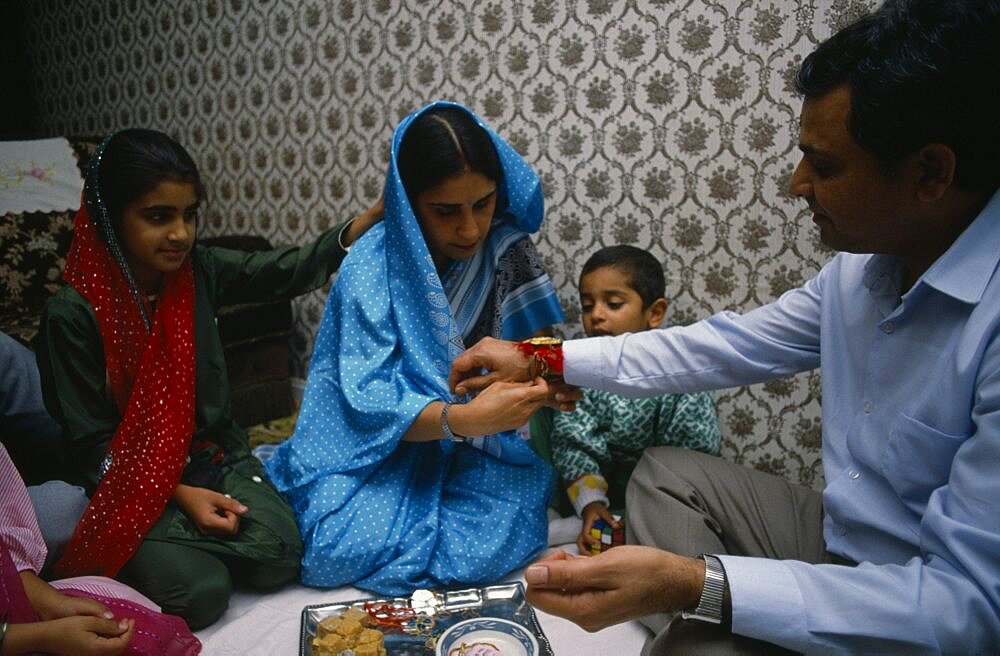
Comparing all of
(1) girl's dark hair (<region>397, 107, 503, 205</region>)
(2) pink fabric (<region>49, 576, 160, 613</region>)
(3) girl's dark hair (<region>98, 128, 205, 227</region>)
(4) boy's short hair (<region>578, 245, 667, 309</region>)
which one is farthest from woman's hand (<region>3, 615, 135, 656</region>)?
(4) boy's short hair (<region>578, 245, 667, 309</region>)

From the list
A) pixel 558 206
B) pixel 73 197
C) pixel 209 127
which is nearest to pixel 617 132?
pixel 558 206

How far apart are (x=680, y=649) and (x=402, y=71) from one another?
246 centimetres

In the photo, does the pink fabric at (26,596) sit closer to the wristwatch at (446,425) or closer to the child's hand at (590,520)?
the wristwatch at (446,425)

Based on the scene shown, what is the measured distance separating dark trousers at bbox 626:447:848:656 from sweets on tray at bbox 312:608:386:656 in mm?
643

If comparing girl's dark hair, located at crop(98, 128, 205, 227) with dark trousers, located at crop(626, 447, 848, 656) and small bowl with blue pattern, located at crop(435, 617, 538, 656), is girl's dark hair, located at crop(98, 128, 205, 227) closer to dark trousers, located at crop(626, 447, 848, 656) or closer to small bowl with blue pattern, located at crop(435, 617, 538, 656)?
small bowl with blue pattern, located at crop(435, 617, 538, 656)

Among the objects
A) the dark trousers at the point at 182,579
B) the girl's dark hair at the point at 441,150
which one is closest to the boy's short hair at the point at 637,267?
the girl's dark hair at the point at 441,150

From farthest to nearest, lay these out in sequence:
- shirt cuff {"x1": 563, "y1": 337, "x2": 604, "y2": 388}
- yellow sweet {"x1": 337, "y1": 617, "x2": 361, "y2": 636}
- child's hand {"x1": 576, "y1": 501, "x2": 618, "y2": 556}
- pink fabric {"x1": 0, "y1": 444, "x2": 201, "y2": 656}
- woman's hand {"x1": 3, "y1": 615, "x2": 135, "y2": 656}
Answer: child's hand {"x1": 576, "y1": 501, "x2": 618, "y2": 556} < shirt cuff {"x1": 563, "y1": 337, "x2": 604, "y2": 388} < yellow sweet {"x1": 337, "y1": 617, "x2": 361, "y2": 636} < pink fabric {"x1": 0, "y1": 444, "x2": 201, "y2": 656} < woman's hand {"x1": 3, "y1": 615, "x2": 135, "y2": 656}

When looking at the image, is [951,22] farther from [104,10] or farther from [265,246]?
[104,10]

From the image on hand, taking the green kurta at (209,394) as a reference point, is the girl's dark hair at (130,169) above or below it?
above

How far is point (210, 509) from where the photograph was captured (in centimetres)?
193

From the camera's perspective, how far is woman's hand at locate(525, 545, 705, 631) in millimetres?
1050

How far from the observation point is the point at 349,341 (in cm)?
206

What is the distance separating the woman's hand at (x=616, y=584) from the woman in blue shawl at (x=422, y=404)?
28.7 inches

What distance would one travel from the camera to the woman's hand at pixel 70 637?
4.27 feet
